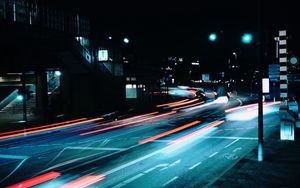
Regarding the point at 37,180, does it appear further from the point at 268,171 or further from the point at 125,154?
the point at 268,171

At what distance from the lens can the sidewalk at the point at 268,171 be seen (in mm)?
8852

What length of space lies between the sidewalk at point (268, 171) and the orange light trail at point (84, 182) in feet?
11.5

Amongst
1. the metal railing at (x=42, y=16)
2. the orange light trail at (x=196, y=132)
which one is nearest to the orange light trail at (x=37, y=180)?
the orange light trail at (x=196, y=132)

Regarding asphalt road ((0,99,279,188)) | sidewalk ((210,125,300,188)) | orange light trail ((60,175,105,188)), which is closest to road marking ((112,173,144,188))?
asphalt road ((0,99,279,188))

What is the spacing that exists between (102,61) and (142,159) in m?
23.4

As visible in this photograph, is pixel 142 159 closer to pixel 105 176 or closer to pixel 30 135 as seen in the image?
pixel 105 176

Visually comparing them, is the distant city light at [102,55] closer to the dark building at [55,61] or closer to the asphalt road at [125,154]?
the dark building at [55,61]

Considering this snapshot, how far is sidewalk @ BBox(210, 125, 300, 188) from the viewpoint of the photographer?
8.85 m

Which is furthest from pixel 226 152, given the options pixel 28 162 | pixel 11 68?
pixel 11 68

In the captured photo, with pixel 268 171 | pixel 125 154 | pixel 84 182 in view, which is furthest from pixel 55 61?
pixel 268 171

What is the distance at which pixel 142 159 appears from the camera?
12867mm

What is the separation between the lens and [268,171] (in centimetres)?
1005

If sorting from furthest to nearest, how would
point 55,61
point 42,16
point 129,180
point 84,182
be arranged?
point 55,61 → point 42,16 → point 129,180 → point 84,182

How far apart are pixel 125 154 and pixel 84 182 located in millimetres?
3988
